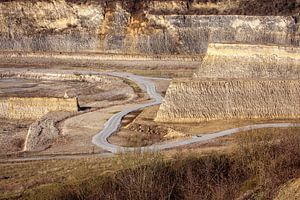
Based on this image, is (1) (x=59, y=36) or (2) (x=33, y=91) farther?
(1) (x=59, y=36)

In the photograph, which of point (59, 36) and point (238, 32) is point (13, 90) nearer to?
point (59, 36)

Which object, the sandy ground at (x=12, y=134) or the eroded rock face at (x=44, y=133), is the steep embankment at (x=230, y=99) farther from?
the sandy ground at (x=12, y=134)

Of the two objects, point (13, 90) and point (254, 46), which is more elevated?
point (254, 46)

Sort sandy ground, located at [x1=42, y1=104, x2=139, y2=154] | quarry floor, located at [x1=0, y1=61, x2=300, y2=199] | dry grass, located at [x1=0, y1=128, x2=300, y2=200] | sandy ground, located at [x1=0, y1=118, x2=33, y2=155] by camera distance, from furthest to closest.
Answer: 1. sandy ground, located at [x1=0, y1=118, x2=33, y2=155]
2. sandy ground, located at [x1=42, y1=104, x2=139, y2=154]
3. quarry floor, located at [x1=0, y1=61, x2=300, y2=199]
4. dry grass, located at [x1=0, y1=128, x2=300, y2=200]

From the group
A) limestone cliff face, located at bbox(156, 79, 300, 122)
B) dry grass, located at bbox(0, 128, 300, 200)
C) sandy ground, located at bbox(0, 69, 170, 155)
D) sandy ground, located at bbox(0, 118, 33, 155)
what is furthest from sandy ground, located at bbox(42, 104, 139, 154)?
dry grass, located at bbox(0, 128, 300, 200)

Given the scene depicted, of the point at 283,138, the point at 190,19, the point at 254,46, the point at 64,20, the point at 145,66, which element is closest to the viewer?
the point at 283,138

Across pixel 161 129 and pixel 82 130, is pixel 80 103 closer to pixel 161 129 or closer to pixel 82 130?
pixel 82 130

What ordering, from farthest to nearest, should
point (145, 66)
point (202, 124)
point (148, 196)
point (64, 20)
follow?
point (64, 20), point (145, 66), point (202, 124), point (148, 196)

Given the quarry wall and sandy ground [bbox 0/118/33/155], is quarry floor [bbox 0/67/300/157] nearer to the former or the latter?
sandy ground [bbox 0/118/33/155]

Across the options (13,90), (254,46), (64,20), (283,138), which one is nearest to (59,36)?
(64,20)
